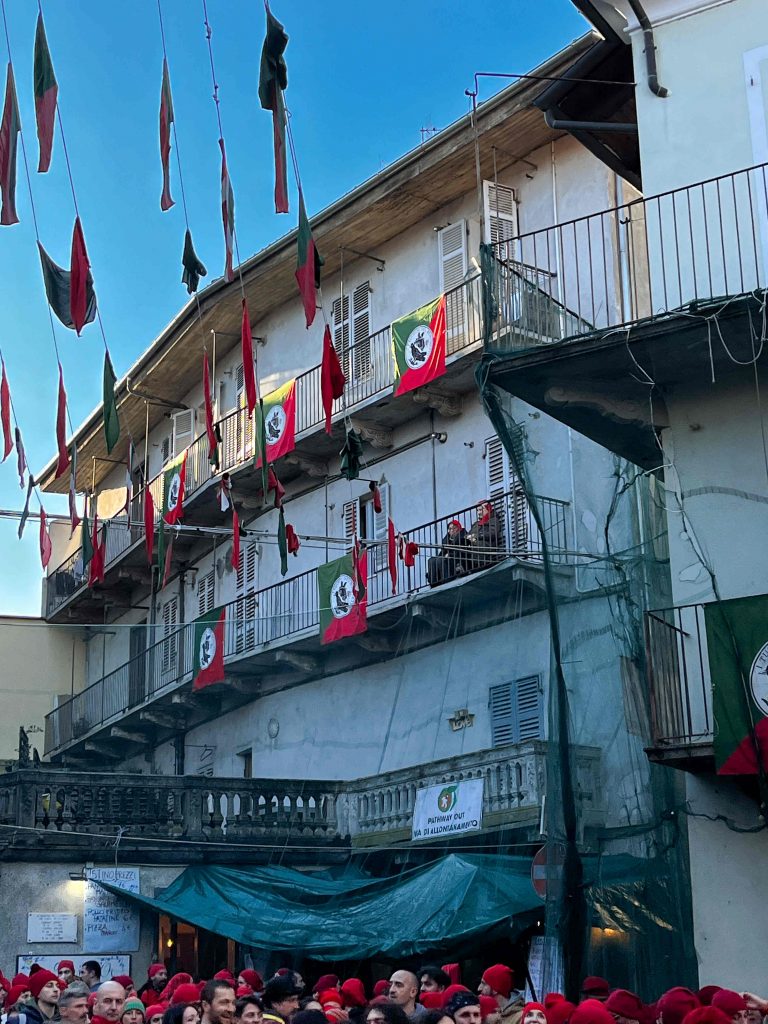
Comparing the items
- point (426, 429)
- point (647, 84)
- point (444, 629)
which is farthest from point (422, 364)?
point (647, 84)

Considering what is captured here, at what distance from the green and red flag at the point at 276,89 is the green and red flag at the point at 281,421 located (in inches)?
519

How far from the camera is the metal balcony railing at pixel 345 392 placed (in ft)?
76.5

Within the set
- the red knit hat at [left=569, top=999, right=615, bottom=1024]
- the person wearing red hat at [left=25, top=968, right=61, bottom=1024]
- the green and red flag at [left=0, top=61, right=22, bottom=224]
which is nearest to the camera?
the red knit hat at [left=569, top=999, right=615, bottom=1024]

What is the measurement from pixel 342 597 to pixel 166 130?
1202 cm

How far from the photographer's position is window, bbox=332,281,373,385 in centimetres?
2630

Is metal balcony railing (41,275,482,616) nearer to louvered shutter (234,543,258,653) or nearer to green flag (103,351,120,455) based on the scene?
louvered shutter (234,543,258,653)

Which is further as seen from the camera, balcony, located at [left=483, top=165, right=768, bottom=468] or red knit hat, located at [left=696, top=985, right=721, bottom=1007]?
balcony, located at [left=483, top=165, right=768, bottom=468]

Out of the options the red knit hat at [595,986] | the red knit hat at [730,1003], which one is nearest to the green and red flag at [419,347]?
the red knit hat at [595,986]

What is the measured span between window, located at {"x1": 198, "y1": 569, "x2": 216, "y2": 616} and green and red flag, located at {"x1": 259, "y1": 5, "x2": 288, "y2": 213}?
64.5ft

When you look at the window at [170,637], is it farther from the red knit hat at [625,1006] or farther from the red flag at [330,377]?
the red knit hat at [625,1006]

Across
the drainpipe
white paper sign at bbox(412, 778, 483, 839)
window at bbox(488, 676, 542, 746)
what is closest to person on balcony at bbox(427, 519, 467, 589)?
window at bbox(488, 676, 542, 746)

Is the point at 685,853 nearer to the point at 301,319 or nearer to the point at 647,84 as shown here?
the point at 647,84

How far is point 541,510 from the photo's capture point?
509 inches

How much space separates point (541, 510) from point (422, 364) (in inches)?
413
